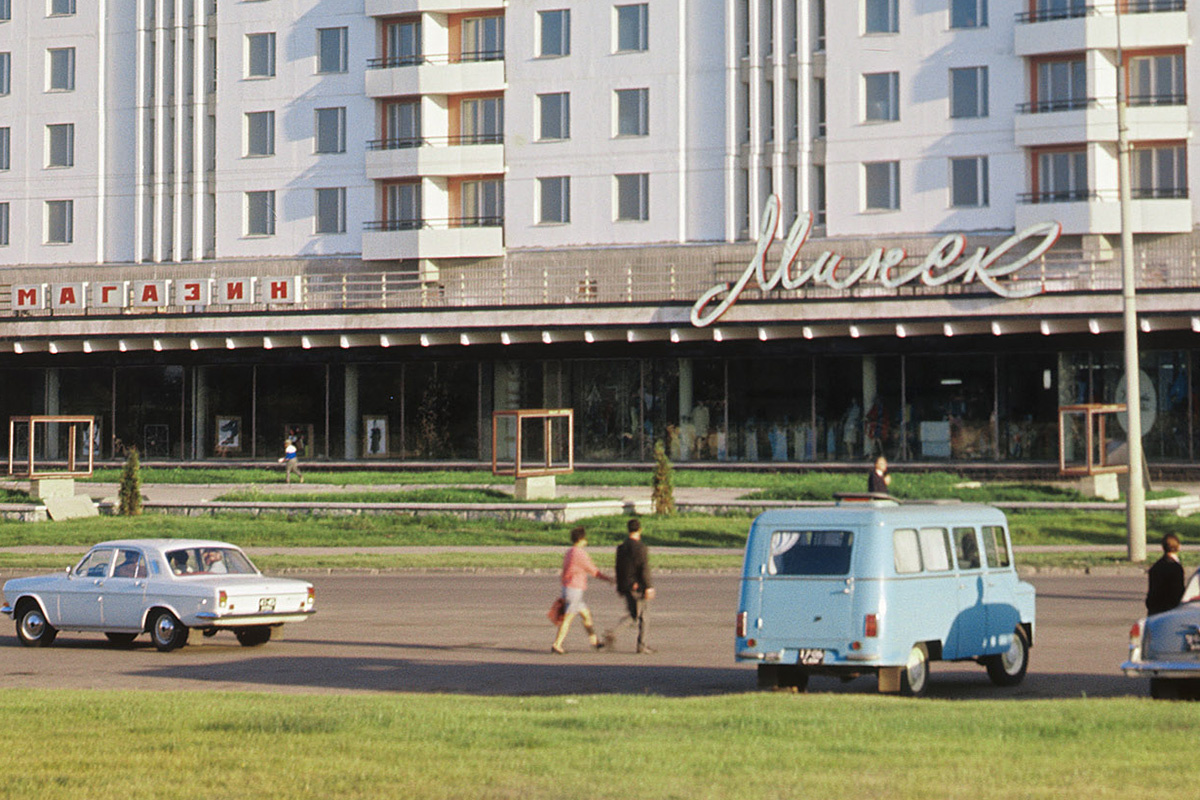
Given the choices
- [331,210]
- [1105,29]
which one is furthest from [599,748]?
[331,210]

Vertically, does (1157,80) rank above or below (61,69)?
below

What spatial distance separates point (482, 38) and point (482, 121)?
3.17m

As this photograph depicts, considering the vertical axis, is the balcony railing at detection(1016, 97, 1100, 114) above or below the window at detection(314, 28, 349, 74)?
below

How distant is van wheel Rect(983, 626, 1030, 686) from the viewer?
16.1 metres

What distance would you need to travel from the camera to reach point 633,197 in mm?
56656

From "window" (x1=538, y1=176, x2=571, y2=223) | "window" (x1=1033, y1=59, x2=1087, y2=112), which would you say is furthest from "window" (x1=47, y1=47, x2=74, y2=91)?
"window" (x1=1033, y1=59, x2=1087, y2=112)

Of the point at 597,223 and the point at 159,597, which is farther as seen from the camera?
the point at 597,223

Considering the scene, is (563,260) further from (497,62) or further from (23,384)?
(23,384)

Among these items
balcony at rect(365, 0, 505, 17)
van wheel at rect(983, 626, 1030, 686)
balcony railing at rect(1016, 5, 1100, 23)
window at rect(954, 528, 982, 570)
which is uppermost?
balcony at rect(365, 0, 505, 17)

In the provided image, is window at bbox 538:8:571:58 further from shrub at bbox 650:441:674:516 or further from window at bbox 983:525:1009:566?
window at bbox 983:525:1009:566

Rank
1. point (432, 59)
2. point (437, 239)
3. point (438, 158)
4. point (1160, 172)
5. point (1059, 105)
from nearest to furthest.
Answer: point (1160, 172)
point (1059, 105)
point (437, 239)
point (438, 158)
point (432, 59)

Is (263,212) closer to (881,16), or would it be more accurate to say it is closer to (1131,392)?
(881,16)

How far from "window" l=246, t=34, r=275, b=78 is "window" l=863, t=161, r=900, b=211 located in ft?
76.6

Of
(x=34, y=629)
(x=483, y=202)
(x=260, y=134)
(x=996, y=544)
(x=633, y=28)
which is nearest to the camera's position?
(x=996, y=544)
